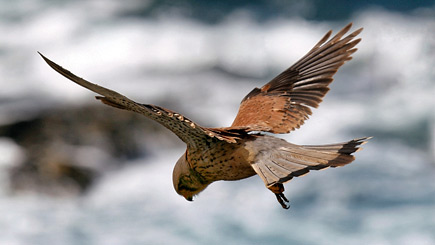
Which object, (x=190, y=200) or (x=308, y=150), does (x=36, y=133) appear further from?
(x=308, y=150)

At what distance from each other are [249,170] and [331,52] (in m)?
1.74

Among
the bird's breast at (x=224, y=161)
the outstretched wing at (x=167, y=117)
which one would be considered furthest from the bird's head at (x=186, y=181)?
the outstretched wing at (x=167, y=117)

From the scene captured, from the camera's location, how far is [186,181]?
4492 millimetres

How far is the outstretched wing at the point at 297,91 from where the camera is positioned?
4957 mm

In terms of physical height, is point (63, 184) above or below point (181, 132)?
above

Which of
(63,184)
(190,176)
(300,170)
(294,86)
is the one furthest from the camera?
(63,184)

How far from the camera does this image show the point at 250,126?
15.1 ft

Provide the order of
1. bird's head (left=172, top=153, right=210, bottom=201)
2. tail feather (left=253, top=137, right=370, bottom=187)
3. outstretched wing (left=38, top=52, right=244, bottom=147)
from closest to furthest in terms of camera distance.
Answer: outstretched wing (left=38, top=52, right=244, bottom=147) < tail feather (left=253, top=137, right=370, bottom=187) < bird's head (left=172, top=153, right=210, bottom=201)

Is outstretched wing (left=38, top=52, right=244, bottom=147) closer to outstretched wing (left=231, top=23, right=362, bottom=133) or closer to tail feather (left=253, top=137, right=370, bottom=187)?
tail feather (left=253, top=137, right=370, bottom=187)

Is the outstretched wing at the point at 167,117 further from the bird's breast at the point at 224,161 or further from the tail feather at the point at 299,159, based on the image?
the tail feather at the point at 299,159

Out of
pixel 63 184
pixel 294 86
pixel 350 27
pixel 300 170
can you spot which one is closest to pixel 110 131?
pixel 63 184

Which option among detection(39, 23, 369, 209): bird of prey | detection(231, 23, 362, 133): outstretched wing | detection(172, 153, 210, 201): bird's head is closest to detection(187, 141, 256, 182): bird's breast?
detection(39, 23, 369, 209): bird of prey

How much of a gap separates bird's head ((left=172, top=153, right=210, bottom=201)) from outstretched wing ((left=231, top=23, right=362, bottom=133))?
63 cm

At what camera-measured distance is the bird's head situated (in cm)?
442
